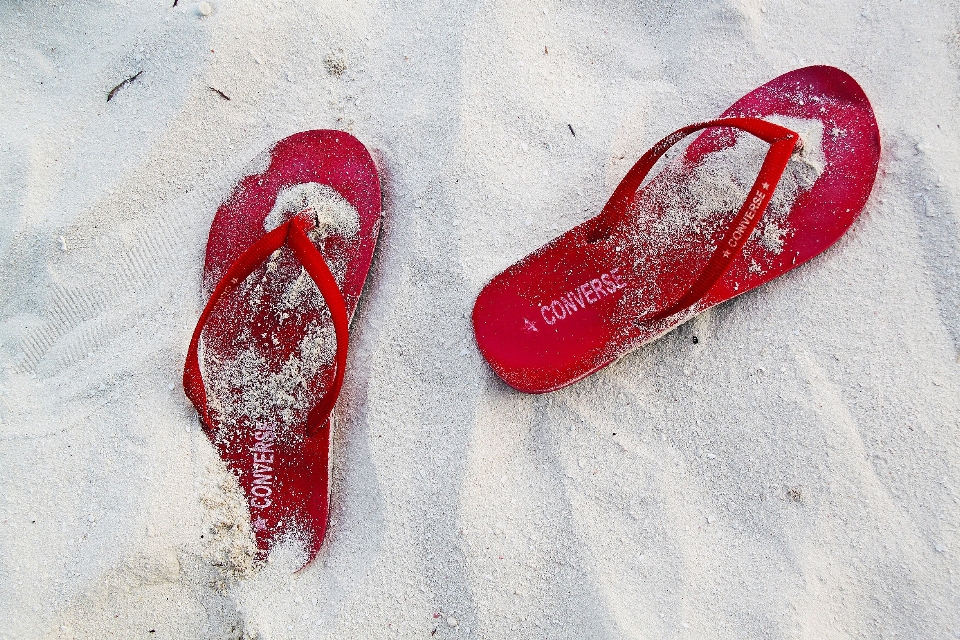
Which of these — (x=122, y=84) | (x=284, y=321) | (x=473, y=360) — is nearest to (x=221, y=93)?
(x=122, y=84)

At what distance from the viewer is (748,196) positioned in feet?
4.06

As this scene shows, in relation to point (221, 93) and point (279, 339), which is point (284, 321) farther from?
point (221, 93)

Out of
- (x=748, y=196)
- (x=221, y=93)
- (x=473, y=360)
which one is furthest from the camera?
(x=221, y=93)

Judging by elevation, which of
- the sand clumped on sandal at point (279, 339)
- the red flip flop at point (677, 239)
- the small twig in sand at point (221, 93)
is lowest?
the sand clumped on sandal at point (279, 339)

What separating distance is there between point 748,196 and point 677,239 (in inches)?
8.8

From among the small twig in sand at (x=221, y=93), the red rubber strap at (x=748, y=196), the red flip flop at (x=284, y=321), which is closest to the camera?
the red rubber strap at (x=748, y=196)

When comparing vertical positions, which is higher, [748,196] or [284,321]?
[748,196]

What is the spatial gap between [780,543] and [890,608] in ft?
0.70

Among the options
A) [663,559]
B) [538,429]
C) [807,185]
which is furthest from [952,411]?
[538,429]

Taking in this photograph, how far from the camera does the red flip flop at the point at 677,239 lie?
1.36 m

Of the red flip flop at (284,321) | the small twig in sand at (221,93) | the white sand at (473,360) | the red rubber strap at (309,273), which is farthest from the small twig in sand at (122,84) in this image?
the red rubber strap at (309,273)

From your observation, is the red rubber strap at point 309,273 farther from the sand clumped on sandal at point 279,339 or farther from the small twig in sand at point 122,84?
the small twig in sand at point 122,84

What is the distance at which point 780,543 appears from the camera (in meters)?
1.25

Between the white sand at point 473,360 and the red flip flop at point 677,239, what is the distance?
69mm
